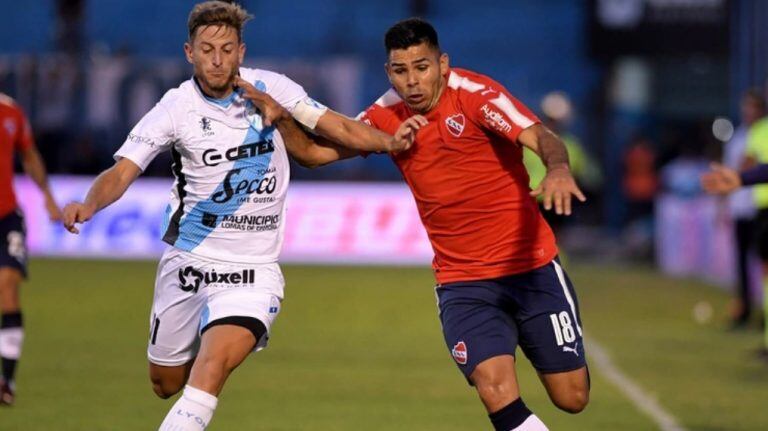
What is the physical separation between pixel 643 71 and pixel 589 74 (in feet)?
3.97

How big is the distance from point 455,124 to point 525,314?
110 centimetres

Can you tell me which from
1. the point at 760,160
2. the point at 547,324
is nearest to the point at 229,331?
the point at 547,324

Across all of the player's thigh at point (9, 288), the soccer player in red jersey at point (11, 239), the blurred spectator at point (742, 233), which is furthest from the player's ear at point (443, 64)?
the blurred spectator at point (742, 233)

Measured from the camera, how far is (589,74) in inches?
1414

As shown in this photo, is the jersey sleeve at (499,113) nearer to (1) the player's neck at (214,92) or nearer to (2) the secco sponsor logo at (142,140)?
(1) the player's neck at (214,92)

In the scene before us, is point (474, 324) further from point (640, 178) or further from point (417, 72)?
point (640, 178)

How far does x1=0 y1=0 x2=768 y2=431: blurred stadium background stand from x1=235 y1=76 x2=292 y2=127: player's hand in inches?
126

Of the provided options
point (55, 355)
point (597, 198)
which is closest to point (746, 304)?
point (55, 355)

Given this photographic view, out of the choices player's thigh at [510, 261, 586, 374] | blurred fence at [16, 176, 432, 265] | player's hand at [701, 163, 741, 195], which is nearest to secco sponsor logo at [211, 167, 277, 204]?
player's thigh at [510, 261, 586, 374]

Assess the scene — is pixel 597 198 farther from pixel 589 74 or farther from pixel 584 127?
pixel 589 74

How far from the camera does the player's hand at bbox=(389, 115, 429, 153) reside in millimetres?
8234

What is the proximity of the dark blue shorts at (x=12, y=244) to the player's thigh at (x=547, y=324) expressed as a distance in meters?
4.88

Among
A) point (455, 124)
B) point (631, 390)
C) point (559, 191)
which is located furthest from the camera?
point (631, 390)

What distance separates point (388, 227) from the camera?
91.2 feet
